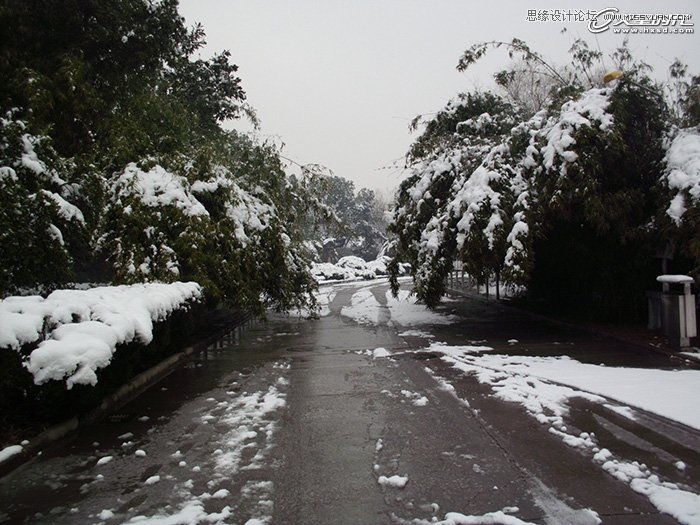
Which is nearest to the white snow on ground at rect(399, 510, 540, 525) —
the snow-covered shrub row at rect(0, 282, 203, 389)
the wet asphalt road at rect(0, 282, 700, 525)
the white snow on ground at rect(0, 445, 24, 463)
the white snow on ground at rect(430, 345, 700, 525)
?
the wet asphalt road at rect(0, 282, 700, 525)

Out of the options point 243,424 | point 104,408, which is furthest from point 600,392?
point 104,408

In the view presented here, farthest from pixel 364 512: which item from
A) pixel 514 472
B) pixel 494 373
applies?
pixel 494 373

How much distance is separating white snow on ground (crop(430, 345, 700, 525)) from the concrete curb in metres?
4.67

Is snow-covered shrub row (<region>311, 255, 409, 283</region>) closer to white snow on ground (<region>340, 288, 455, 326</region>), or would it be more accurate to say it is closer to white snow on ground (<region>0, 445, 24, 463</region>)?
white snow on ground (<region>340, 288, 455, 326</region>)

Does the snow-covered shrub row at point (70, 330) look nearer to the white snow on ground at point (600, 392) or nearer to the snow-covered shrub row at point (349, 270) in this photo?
the white snow on ground at point (600, 392)

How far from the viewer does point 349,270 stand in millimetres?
47344

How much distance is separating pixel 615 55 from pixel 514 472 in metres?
12.0

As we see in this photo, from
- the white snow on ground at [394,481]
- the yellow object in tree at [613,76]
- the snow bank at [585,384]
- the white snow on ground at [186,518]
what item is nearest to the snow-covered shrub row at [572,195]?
the yellow object in tree at [613,76]

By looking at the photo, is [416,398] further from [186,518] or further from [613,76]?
[613,76]

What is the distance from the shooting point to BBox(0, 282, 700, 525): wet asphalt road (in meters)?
3.56

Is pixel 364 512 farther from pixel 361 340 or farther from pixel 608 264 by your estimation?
pixel 608 264

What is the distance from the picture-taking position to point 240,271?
Answer: 11.1 meters

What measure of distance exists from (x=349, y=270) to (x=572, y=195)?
3755 cm

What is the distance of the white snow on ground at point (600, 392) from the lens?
369cm
